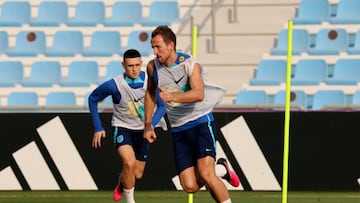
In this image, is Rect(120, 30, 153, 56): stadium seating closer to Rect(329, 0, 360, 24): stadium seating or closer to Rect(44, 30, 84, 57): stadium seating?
Rect(44, 30, 84, 57): stadium seating

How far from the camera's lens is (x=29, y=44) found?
68.1 ft

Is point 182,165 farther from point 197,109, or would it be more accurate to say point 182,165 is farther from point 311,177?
point 311,177

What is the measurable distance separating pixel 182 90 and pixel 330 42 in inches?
372

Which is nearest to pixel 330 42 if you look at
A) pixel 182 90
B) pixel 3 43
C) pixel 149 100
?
pixel 3 43

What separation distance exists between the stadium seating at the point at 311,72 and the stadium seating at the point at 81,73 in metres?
3.68

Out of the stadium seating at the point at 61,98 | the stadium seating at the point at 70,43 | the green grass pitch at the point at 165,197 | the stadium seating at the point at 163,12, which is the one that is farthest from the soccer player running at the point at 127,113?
the stadium seating at the point at 163,12

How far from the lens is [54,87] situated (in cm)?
1986

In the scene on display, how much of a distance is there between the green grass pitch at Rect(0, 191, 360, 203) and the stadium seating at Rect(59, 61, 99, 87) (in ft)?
14.3

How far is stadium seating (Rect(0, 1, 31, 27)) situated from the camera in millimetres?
21422

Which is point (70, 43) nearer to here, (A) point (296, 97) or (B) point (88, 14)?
(B) point (88, 14)

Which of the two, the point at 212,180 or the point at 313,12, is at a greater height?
the point at 313,12

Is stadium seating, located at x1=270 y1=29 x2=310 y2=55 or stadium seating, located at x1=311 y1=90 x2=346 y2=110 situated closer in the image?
stadium seating, located at x1=311 y1=90 x2=346 y2=110

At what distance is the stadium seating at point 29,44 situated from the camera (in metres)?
20.7

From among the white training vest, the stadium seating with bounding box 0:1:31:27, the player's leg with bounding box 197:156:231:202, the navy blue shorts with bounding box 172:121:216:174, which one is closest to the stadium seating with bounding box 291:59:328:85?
the stadium seating with bounding box 0:1:31:27
